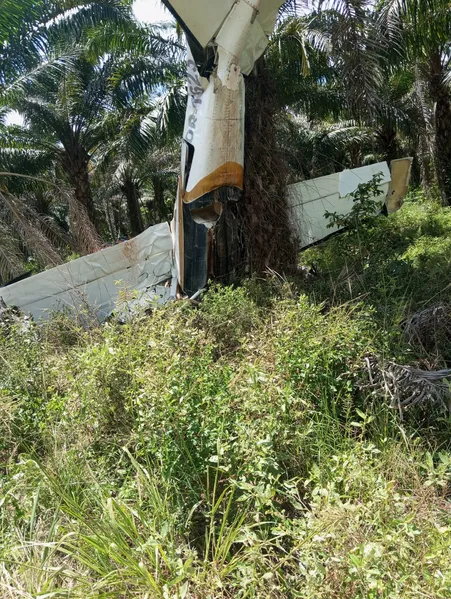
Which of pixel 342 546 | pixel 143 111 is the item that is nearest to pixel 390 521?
pixel 342 546

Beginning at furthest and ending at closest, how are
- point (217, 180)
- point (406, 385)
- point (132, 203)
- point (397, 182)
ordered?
1. point (132, 203)
2. point (397, 182)
3. point (217, 180)
4. point (406, 385)

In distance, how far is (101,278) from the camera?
6.32 meters

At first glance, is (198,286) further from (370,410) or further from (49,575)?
(49,575)

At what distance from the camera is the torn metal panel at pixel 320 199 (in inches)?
250

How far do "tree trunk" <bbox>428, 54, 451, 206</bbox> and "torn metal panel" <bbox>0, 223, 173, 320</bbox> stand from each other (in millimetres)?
7211

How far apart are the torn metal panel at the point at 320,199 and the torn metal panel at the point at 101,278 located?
6.49 ft

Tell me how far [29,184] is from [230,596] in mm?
11898

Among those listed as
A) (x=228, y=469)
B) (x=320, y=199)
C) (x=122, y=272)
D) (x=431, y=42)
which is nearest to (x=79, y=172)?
(x=122, y=272)

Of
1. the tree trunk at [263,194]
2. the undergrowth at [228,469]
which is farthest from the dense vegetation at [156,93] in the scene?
the undergrowth at [228,469]

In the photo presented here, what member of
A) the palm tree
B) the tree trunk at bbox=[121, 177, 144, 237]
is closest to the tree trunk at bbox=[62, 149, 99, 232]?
the tree trunk at bbox=[121, 177, 144, 237]

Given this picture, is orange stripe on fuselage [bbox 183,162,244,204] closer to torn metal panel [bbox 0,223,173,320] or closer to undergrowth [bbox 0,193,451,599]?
torn metal panel [bbox 0,223,173,320]

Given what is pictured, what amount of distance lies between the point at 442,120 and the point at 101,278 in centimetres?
881

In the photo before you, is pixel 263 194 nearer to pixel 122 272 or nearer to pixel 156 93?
pixel 122 272

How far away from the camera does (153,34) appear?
901 centimetres
